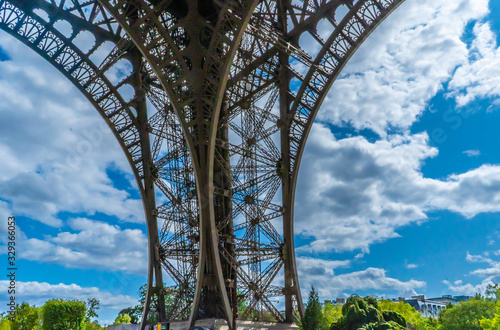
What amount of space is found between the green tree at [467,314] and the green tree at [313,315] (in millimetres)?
8911

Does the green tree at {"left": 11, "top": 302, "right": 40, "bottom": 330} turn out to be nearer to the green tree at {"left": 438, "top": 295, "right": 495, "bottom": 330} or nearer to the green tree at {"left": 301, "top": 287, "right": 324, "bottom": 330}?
the green tree at {"left": 301, "top": 287, "right": 324, "bottom": 330}

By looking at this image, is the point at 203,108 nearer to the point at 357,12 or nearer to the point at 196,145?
the point at 196,145

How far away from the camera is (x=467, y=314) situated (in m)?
23.3

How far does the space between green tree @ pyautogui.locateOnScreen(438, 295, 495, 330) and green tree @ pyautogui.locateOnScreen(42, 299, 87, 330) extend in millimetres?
22145

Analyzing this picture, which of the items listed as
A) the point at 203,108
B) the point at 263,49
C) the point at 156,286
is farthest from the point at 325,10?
the point at 156,286

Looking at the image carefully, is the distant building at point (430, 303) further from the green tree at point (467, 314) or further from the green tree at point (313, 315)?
the green tree at point (313, 315)

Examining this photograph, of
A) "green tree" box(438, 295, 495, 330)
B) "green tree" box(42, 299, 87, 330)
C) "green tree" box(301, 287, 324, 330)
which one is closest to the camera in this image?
"green tree" box(301, 287, 324, 330)

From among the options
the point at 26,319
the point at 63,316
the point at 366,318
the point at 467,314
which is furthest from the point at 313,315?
the point at 26,319

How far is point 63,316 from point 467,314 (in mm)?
24202

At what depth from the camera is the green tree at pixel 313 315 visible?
17231mm

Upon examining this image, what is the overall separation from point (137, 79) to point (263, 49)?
6913 millimetres

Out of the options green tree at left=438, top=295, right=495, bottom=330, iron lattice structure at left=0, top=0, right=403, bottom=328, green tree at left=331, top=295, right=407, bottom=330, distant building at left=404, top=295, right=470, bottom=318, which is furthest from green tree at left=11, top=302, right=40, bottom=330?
distant building at left=404, top=295, right=470, bottom=318

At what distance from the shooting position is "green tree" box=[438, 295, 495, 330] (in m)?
22.0

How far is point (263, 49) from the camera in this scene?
2003 centimetres
